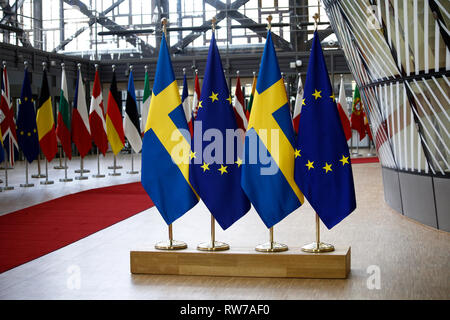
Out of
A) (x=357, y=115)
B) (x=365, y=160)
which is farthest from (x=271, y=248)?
(x=357, y=115)

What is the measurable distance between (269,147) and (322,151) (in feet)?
1.49

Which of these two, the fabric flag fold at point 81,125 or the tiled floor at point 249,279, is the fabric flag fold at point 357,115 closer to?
the fabric flag fold at point 81,125

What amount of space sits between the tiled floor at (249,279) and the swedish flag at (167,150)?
68 cm

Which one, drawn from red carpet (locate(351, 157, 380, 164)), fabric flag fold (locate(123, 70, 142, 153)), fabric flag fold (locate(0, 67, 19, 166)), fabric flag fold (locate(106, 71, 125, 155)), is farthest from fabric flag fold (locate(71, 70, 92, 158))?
red carpet (locate(351, 157, 380, 164))

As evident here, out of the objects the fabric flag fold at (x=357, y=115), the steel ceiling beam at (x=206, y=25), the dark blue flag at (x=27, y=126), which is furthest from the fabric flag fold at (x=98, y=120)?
the steel ceiling beam at (x=206, y=25)

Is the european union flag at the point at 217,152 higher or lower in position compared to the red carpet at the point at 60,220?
higher

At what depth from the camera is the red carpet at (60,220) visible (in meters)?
6.97

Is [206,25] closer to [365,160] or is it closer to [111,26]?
[111,26]

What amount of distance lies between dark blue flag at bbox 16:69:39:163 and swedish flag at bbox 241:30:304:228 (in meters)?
9.86

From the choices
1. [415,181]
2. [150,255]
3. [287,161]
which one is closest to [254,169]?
[287,161]

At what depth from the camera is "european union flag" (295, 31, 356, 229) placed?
17.7 ft

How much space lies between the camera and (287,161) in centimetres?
549

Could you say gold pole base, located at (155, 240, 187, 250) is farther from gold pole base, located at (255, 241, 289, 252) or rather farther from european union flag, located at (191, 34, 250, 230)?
gold pole base, located at (255, 241, 289, 252)
